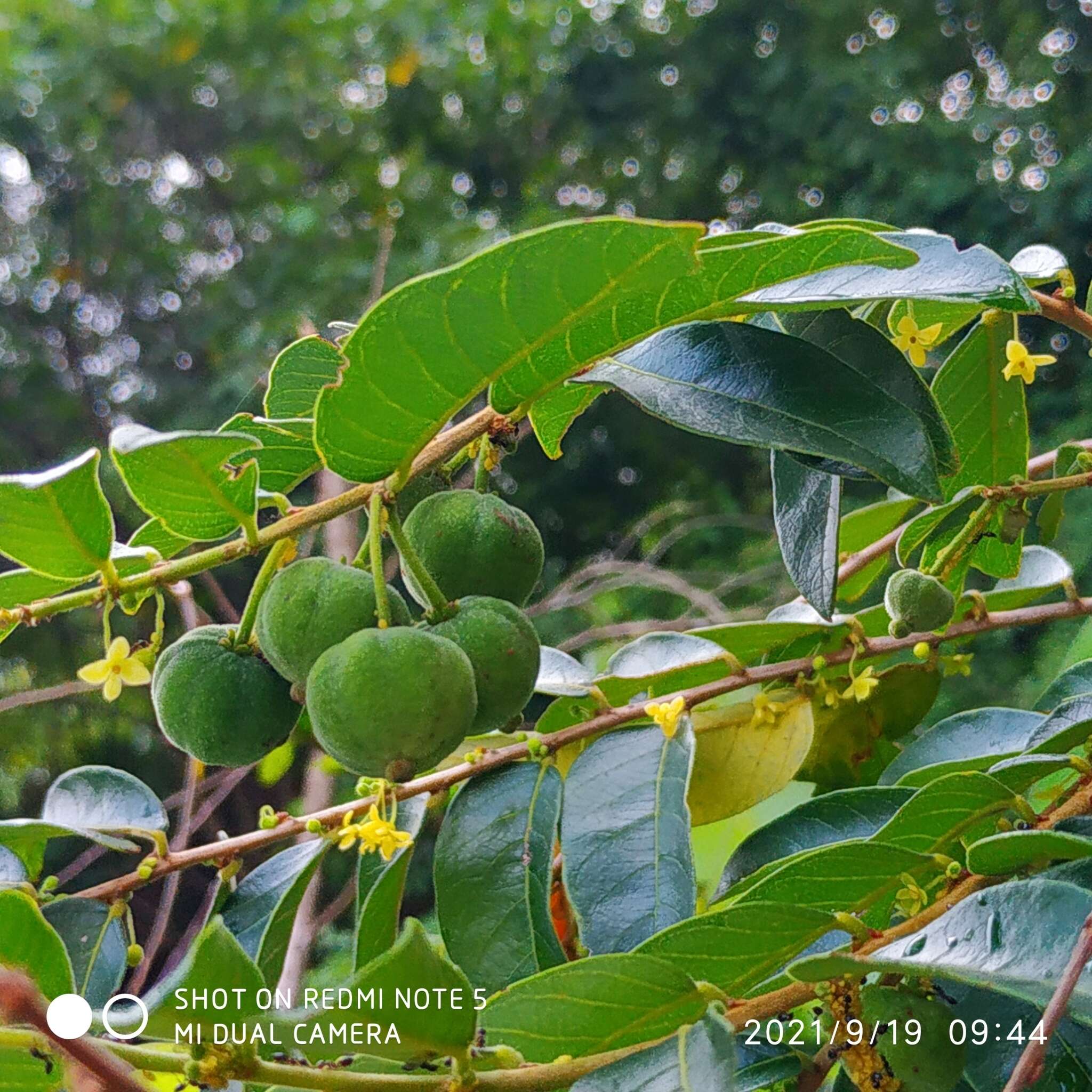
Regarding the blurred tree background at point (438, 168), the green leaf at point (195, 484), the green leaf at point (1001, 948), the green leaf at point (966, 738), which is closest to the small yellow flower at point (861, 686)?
the green leaf at point (966, 738)

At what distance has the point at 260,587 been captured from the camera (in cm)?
56

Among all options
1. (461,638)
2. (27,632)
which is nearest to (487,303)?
(461,638)

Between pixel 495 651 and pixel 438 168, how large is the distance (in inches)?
177

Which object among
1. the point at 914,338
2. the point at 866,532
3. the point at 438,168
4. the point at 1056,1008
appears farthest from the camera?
the point at 438,168

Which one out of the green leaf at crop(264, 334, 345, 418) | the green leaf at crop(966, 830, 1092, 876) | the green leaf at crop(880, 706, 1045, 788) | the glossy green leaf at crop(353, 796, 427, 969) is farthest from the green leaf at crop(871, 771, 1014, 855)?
the green leaf at crop(264, 334, 345, 418)

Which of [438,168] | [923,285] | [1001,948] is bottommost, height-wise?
[1001,948]

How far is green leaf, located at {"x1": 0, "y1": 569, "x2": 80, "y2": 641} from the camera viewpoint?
549mm

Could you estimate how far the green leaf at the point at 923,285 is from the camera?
448 millimetres

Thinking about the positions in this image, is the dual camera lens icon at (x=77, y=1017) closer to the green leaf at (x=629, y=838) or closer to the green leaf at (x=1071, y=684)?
the green leaf at (x=629, y=838)

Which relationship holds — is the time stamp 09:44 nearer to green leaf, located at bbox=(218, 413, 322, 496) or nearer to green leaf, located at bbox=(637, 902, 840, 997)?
green leaf, located at bbox=(637, 902, 840, 997)

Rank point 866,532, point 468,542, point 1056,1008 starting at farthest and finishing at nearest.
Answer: point 866,532 → point 468,542 → point 1056,1008

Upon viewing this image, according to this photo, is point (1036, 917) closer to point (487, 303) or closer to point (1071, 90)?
point (487, 303)

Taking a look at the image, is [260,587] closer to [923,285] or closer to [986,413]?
[923,285]

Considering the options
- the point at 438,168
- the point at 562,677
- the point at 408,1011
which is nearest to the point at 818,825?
the point at 562,677
